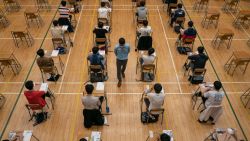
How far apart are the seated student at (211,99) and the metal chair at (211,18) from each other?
657cm

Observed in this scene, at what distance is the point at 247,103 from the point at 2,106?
30.9 ft

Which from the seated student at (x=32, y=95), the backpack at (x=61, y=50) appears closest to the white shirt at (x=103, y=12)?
the backpack at (x=61, y=50)

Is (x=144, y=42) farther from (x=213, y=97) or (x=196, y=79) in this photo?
(x=213, y=97)

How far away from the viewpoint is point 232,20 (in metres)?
15.7

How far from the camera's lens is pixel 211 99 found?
8.49m

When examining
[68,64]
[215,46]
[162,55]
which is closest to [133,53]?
[162,55]

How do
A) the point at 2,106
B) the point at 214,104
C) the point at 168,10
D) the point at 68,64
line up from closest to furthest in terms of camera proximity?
the point at 214,104 < the point at 2,106 < the point at 68,64 < the point at 168,10

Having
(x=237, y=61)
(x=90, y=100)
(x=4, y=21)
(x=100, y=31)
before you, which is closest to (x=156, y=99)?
(x=90, y=100)

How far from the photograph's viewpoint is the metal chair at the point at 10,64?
10938mm

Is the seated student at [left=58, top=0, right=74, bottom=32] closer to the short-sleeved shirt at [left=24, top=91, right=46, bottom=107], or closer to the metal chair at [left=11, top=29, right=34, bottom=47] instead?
the metal chair at [left=11, top=29, right=34, bottom=47]

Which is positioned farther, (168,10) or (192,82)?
(168,10)

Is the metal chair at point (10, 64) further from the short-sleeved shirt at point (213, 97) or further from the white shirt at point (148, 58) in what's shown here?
the short-sleeved shirt at point (213, 97)

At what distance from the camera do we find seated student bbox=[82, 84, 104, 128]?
8.04 metres

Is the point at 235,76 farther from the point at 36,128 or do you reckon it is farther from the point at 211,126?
the point at 36,128
